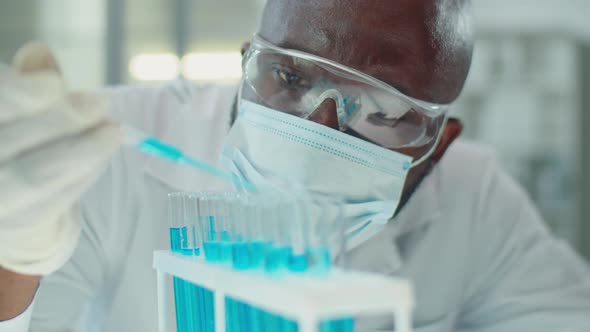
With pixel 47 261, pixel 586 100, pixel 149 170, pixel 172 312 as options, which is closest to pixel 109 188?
pixel 149 170

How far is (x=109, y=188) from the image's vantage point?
177cm

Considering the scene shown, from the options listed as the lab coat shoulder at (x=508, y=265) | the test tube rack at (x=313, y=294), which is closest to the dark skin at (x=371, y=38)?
the test tube rack at (x=313, y=294)

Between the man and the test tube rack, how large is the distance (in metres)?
0.23

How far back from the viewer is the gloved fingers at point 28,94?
33.6 inches

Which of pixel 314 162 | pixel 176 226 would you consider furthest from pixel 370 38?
pixel 176 226

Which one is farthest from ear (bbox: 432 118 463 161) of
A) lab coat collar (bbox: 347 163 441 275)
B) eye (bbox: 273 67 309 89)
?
eye (bbox: 273 67 309 89)

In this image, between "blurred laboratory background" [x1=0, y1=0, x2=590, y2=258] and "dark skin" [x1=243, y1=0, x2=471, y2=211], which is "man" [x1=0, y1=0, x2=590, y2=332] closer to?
"dark skin" [x1=243, y1=0, x2=471, y2=211]

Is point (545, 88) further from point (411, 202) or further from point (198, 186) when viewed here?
point (198, 186)

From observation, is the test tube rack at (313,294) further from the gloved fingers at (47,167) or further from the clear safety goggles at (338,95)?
the clear safety goggles at (338,95)

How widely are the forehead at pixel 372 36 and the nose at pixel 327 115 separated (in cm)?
9

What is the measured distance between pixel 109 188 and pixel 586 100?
6089mm

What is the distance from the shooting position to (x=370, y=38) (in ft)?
4.81

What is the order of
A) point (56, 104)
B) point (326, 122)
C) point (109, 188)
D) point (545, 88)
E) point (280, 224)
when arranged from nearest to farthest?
point (56, 104) → point (280, 224) → point (326, 122) → point (109, 188) → point (545, 88)

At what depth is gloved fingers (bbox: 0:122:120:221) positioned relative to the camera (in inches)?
34.5
